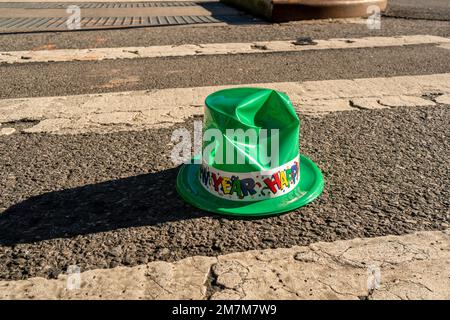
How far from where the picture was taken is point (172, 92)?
446 centimetres

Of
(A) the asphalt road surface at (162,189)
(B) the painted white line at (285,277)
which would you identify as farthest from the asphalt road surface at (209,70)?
(B) the painted white line at (285,277)

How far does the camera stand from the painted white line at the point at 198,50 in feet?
18.7

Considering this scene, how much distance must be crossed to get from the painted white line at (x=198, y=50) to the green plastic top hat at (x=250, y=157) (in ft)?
11.7

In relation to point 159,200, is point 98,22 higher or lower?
higher

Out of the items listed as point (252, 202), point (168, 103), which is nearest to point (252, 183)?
point (252, 202)

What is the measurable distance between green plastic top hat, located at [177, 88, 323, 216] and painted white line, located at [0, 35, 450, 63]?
355cm

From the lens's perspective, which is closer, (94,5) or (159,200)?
(159,200)

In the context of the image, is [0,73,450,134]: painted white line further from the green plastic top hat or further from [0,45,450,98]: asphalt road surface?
the green plastic top hat

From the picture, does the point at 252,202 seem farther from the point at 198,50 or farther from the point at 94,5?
the point at 94,5

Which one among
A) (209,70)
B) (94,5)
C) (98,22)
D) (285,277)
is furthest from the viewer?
(94,5)

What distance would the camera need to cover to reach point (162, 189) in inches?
105

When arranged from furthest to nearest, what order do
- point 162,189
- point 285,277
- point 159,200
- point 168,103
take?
point 168,103
point 162,189
point 159,200
point 285,277

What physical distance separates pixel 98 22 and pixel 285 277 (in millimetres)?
7072
